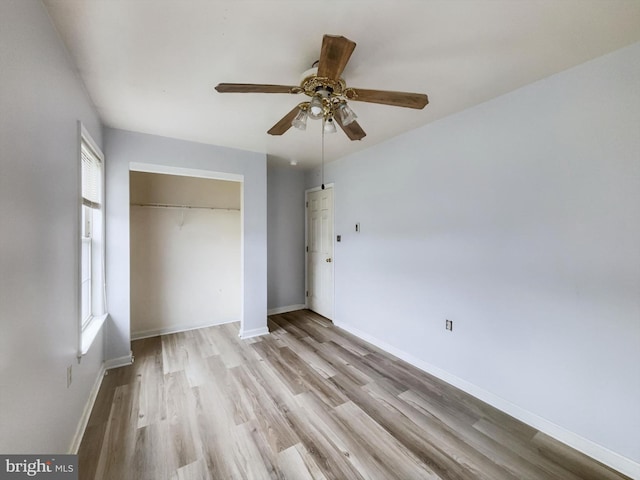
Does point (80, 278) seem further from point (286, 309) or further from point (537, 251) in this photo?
point (537, 251)

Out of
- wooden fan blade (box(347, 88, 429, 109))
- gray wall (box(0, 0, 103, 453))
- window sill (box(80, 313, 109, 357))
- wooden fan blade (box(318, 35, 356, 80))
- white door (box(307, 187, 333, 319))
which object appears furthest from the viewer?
white door (box(307, 187, 333, 319))

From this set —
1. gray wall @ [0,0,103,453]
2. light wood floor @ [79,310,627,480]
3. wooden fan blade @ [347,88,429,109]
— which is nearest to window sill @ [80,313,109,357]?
gray wall @ [0,0,103,453]

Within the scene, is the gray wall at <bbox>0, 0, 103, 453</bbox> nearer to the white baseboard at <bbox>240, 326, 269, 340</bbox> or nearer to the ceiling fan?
the ceiling fan

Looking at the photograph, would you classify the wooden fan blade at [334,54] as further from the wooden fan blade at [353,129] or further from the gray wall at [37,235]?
the gray wall at [37,235]

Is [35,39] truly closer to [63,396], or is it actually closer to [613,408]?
[63,396]

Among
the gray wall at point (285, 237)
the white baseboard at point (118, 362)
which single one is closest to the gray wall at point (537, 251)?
the gray wall at point (285, 237)

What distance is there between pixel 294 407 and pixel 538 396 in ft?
5.94

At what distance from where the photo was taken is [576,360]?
1672mm

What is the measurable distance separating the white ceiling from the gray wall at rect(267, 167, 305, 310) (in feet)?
7.25

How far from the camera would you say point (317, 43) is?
4.84ft

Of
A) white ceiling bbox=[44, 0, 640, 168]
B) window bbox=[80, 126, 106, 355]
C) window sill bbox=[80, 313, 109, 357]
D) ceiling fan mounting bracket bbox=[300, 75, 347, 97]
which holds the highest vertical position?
white ceiling bbox=[44, 0, 640, 168]

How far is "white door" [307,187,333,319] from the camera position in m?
4.06

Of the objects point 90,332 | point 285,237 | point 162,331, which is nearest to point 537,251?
point 285,237

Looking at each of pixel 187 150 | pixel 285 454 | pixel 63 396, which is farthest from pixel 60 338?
pixel 187 150
